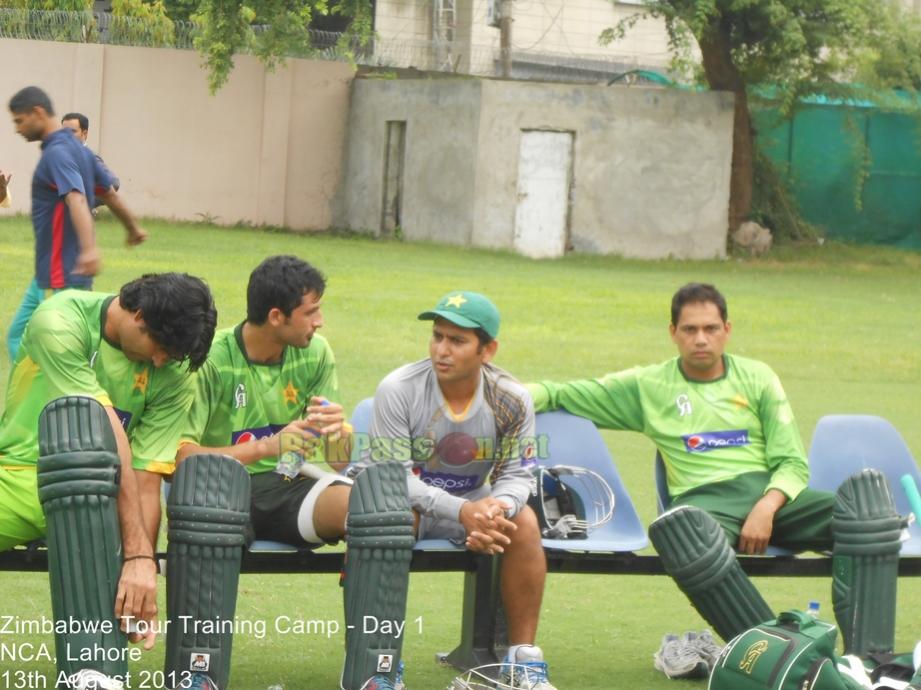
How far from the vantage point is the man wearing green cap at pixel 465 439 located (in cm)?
520

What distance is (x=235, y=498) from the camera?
471 centimetres

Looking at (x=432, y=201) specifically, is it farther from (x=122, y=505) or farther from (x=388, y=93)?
(x=122, y=505)

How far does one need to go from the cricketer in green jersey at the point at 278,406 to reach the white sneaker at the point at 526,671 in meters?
0.68

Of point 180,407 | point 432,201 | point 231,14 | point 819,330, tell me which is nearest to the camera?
point 180,407

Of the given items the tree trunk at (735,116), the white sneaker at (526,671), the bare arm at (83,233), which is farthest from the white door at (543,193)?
the white sneaker at (526,671)

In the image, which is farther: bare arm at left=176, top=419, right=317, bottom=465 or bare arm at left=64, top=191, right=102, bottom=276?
bare arm at left=64, top=191, right=102, bottom=276

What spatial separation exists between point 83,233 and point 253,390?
12.5ft

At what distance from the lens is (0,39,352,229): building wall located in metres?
24.9

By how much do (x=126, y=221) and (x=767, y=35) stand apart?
658 inches

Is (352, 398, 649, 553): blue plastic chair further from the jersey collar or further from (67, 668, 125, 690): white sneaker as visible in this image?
(67, 668, 125, 690): white sneaker

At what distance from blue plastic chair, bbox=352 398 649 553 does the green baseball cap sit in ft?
1.74

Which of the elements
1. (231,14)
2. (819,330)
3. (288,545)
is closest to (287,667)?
(288,545)

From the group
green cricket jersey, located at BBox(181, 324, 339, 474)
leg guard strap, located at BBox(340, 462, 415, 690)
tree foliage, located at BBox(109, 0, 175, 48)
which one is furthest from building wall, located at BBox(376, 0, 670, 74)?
leg guard strap, located at BBox(340, 462, 415, 690)

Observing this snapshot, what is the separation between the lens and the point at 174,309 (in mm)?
4707
